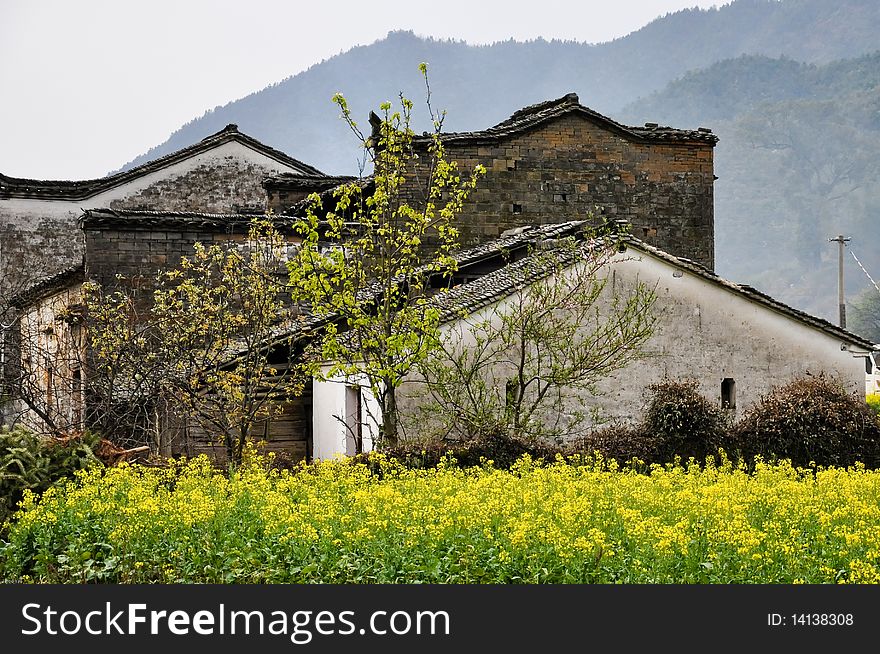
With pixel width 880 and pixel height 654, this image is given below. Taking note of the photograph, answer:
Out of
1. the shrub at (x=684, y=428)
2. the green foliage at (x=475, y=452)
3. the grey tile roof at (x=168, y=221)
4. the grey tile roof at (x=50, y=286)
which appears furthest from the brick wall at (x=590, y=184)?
the green foliage at (x=475, y=452)

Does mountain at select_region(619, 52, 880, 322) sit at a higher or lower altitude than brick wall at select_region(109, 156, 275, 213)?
higher

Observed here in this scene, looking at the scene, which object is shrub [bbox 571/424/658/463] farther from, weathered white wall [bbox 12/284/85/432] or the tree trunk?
weathered white wall [bbox 12/284/85/432]

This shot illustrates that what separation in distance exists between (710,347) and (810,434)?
357cm

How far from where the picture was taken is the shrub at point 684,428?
1669cm

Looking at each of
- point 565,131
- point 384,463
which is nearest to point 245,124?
point 565,131

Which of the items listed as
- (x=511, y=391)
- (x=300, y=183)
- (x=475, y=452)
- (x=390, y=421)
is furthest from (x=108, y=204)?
(x=475, y=452)

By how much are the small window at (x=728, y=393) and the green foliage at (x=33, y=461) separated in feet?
37.2

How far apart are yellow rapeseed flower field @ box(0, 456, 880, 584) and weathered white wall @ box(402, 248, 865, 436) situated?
7.34m

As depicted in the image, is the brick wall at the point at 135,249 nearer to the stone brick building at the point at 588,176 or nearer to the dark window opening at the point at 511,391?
the stone brick building at the point at 588,176

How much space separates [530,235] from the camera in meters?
22.6

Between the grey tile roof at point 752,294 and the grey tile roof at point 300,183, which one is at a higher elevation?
the grey tile roof at point 300,183

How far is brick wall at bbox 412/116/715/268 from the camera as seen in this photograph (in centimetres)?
2706

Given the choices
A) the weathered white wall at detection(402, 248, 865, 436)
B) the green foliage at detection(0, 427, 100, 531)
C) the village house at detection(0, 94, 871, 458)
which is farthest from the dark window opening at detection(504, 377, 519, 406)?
the green foliage at detection(0, 427, 100, 531)

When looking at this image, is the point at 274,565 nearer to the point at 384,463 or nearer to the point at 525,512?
the point at 525,512
